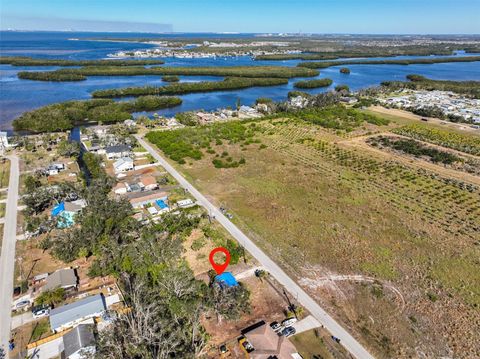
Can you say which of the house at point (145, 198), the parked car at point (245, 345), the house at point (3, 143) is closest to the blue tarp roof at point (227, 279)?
the parked car at point (245, 345)

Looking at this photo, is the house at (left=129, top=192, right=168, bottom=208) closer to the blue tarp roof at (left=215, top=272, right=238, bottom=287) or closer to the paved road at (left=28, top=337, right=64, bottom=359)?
the blue tarp roof at (left=215, top=272, right=238, bottom=287)

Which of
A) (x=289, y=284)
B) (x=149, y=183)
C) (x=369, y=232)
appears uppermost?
(x=149, y=183)

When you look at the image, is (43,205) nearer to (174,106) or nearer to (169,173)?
(169,173)

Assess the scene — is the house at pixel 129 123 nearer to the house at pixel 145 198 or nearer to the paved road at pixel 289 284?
the paved road at pixel 289 284

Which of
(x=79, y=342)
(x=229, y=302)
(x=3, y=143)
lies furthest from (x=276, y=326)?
(x=3, y=143)

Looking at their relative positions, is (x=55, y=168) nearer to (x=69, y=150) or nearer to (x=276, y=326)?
(x=69, y=150)
